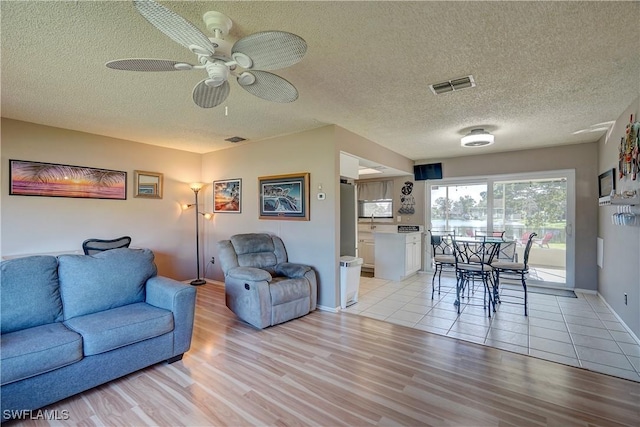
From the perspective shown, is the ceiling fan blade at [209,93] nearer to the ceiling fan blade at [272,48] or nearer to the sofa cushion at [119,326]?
the ceiling fan blade at [272,48]

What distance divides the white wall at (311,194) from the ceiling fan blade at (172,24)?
243 centimetres

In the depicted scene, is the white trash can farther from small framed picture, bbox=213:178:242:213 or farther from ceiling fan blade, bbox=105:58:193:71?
ceiling fan blade, bbox=105:58:193:71

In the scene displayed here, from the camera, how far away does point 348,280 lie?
400cm

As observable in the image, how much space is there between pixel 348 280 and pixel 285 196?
1.48 metres

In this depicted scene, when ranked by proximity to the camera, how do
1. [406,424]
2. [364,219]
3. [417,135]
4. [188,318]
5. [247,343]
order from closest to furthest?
[406,424] < [188,318] < [247,343] < [417,135] < [364,219]

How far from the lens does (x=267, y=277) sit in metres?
3.35

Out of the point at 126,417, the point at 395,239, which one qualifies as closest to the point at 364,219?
the point at 395,239

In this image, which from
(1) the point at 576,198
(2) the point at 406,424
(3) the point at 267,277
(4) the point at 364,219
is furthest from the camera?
A: (4) the point at 364,219

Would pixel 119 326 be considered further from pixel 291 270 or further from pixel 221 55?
pixel 221 55

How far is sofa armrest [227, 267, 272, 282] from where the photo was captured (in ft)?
10.8

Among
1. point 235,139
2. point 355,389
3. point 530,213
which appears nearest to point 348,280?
point 355,389

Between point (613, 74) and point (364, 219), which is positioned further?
point (364, 219)

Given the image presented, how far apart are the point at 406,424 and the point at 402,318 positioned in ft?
6.04

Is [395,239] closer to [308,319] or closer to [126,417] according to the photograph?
[308,319]
